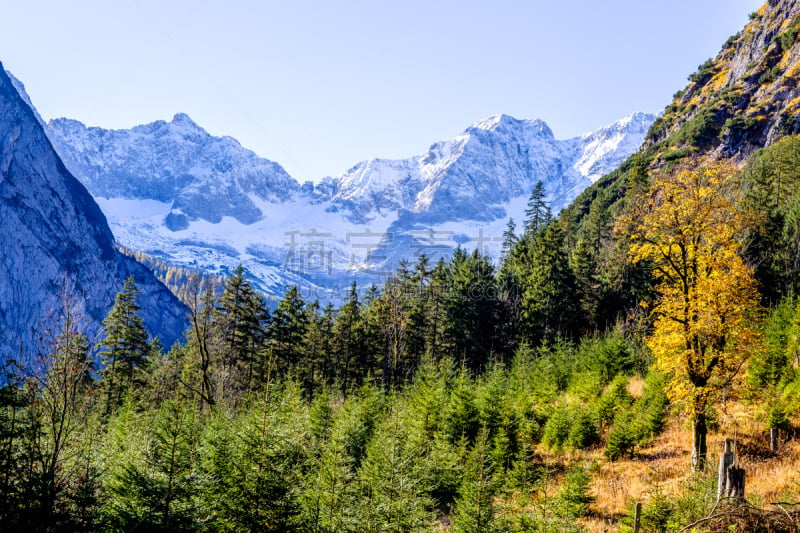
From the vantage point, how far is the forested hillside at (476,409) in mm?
8156

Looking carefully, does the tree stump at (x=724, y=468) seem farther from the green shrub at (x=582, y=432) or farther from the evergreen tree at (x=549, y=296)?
the evergreen tree at (x=549, y=296)

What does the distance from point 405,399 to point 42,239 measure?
15710 cm

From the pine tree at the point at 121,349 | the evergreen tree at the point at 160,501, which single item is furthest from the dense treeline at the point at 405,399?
the pine tree at the point at 121,349

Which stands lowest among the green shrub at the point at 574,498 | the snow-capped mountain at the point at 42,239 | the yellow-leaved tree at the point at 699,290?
the green shrub at the point at 574,498

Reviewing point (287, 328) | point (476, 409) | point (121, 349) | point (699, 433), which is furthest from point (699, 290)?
point (121, 349)

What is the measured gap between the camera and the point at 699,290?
48.6 feet

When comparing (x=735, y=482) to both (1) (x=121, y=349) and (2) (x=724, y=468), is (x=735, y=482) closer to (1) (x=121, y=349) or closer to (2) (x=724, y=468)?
(2) (x=724, y=468)

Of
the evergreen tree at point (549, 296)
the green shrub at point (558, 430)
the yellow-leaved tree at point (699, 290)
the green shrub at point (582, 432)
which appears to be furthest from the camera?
the evergreen tree at point (549, 296)

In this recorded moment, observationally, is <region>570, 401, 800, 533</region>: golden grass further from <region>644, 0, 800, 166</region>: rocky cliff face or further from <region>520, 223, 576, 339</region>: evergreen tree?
<region>644, 0, 800, 166</region>: rocky cliff face

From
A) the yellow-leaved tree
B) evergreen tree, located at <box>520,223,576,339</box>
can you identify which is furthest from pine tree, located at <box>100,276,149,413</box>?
A: the yellow-leaved tree

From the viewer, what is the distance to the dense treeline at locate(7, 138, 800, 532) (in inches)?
321

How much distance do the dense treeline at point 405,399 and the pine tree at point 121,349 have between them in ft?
0.61

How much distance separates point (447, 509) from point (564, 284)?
30959 mm

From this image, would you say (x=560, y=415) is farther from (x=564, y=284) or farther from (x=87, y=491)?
(x=564, y=284)
